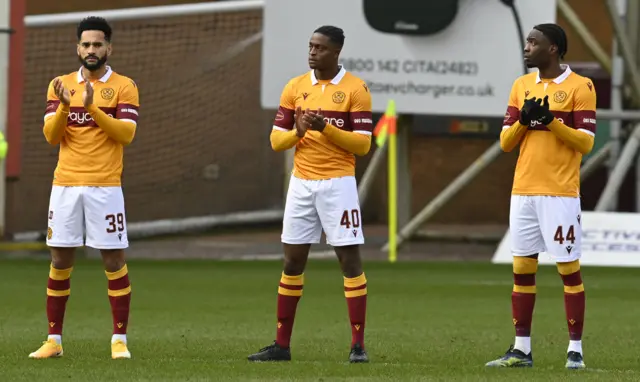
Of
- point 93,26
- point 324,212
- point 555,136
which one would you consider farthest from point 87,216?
point 555,136

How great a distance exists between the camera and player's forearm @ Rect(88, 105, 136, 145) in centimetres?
935

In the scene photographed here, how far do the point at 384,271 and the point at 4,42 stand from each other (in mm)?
6615

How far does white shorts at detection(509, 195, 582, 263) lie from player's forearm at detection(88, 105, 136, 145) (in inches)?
92.0

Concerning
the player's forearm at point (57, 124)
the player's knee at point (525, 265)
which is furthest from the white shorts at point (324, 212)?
the player's forearm at point (57, 124)

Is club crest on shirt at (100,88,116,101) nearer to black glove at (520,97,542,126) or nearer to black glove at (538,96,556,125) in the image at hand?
black glove at (520,97,542,126)

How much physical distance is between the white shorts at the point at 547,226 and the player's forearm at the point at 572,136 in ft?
1.10

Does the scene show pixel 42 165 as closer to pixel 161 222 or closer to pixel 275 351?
pixel 161 222

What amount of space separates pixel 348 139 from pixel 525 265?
130cm

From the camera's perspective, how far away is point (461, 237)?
2250 centimetres

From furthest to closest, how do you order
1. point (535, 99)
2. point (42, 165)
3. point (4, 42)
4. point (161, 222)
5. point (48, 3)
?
point (48, 3) → point (161, 222) → point (42, 165) → point (4, 42) → point (535, 99)


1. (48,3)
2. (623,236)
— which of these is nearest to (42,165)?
(48,3)

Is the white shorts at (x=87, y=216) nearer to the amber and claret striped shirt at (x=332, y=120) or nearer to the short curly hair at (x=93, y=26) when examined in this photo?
the short curly hair at (x=93, y=26)

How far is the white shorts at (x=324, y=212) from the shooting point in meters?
9.55

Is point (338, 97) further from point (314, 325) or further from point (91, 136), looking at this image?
point (314, 325)
